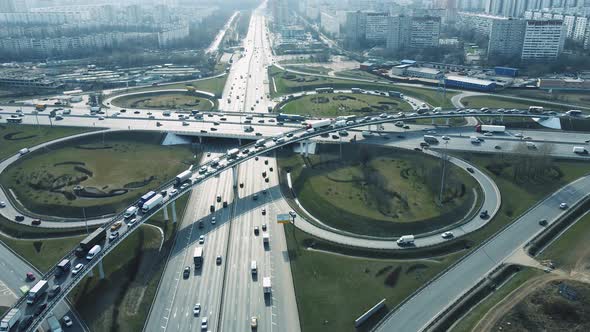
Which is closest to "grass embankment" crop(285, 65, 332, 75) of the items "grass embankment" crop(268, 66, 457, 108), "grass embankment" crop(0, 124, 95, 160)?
"grass embankment" crop(268, 66, 457, 108)

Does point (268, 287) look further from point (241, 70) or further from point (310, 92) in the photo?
point (241, 70)

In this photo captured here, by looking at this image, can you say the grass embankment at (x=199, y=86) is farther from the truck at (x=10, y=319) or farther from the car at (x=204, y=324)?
the truck at (x=10, y=319)

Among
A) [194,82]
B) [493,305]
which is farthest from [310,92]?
[493,305]

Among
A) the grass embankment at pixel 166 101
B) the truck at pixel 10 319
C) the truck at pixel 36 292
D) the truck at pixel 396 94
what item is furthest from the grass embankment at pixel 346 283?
the truck at pixel 396 94

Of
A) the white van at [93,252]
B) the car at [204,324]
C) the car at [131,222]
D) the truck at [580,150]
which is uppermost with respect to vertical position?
the truck at [580,150]

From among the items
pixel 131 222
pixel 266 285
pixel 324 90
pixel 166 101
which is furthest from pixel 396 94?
pixel 131 222

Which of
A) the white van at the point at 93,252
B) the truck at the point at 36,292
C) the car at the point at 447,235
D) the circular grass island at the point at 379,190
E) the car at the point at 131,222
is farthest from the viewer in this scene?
the circular grass island at the point at 379,190

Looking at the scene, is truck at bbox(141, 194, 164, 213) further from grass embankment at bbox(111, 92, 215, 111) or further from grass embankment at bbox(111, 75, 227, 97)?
grass embankment at bbox(111, 75, 227, 97)
